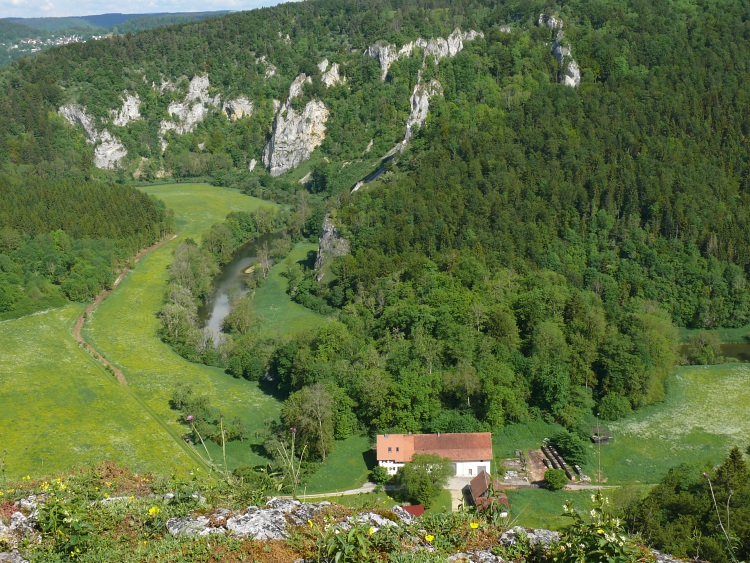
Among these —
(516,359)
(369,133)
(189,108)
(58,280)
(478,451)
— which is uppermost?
(189,108)

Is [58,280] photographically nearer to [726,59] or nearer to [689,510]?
[689,510]

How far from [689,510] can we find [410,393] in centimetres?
2387

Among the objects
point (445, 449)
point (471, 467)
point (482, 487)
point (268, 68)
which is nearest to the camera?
point (482, 487)

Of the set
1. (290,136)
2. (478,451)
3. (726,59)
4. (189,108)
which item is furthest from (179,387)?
(189,108)

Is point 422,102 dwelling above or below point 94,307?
above

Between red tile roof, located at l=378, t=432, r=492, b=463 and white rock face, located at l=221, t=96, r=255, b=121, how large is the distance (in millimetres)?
159393

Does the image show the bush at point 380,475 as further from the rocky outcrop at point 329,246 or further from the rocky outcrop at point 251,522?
the rocky outcrop at point 329,246

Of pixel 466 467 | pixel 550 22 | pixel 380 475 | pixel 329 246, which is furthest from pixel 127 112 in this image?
pixel 466 467

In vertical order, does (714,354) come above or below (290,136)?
below

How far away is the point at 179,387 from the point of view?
2286 inches

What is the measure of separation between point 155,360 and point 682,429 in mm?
49732

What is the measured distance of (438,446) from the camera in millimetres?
47688

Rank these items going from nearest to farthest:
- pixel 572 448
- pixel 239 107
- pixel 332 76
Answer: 1. pixel 572 448
2. pixel 332 76
3. pixel 239 107

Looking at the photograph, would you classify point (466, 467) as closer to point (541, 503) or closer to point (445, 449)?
point (445, 449)
